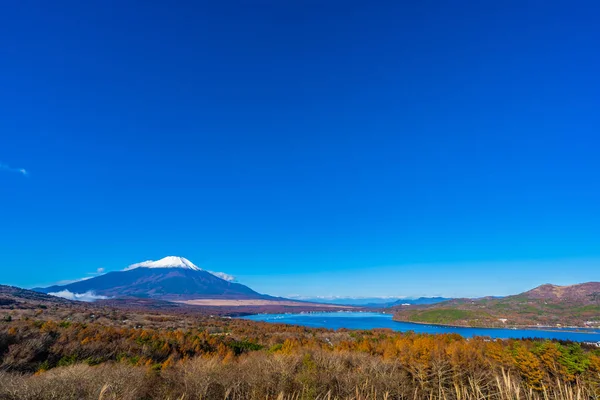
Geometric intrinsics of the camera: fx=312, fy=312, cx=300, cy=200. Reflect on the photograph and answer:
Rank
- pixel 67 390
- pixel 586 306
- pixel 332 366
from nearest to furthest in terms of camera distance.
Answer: pixel 67 390
pixel 332 366
pixel 586 306

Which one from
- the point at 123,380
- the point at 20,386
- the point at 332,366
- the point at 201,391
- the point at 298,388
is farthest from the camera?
the point at 332,366

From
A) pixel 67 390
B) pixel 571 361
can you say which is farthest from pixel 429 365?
pixel 67 390

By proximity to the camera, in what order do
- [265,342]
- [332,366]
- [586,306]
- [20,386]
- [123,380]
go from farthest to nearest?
[586,306] → [265,342] → [332,366] → [123,380] → [20,386]

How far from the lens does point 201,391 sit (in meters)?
20.2

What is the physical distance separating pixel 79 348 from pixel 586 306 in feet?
859

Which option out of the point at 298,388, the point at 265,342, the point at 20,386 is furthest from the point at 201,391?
the point at 265,342

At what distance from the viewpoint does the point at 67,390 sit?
45.5 ft

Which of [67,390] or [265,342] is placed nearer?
[67,390]

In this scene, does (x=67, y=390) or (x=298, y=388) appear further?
(x=298, y=388)

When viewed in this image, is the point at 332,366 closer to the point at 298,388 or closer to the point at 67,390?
the point at 298,388

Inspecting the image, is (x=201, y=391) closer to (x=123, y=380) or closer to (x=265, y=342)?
(x=123, y=380)

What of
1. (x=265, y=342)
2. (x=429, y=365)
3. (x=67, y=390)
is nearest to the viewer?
(x=67, y=390)

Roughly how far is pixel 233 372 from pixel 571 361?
4787 cm

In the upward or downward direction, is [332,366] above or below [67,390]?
below
